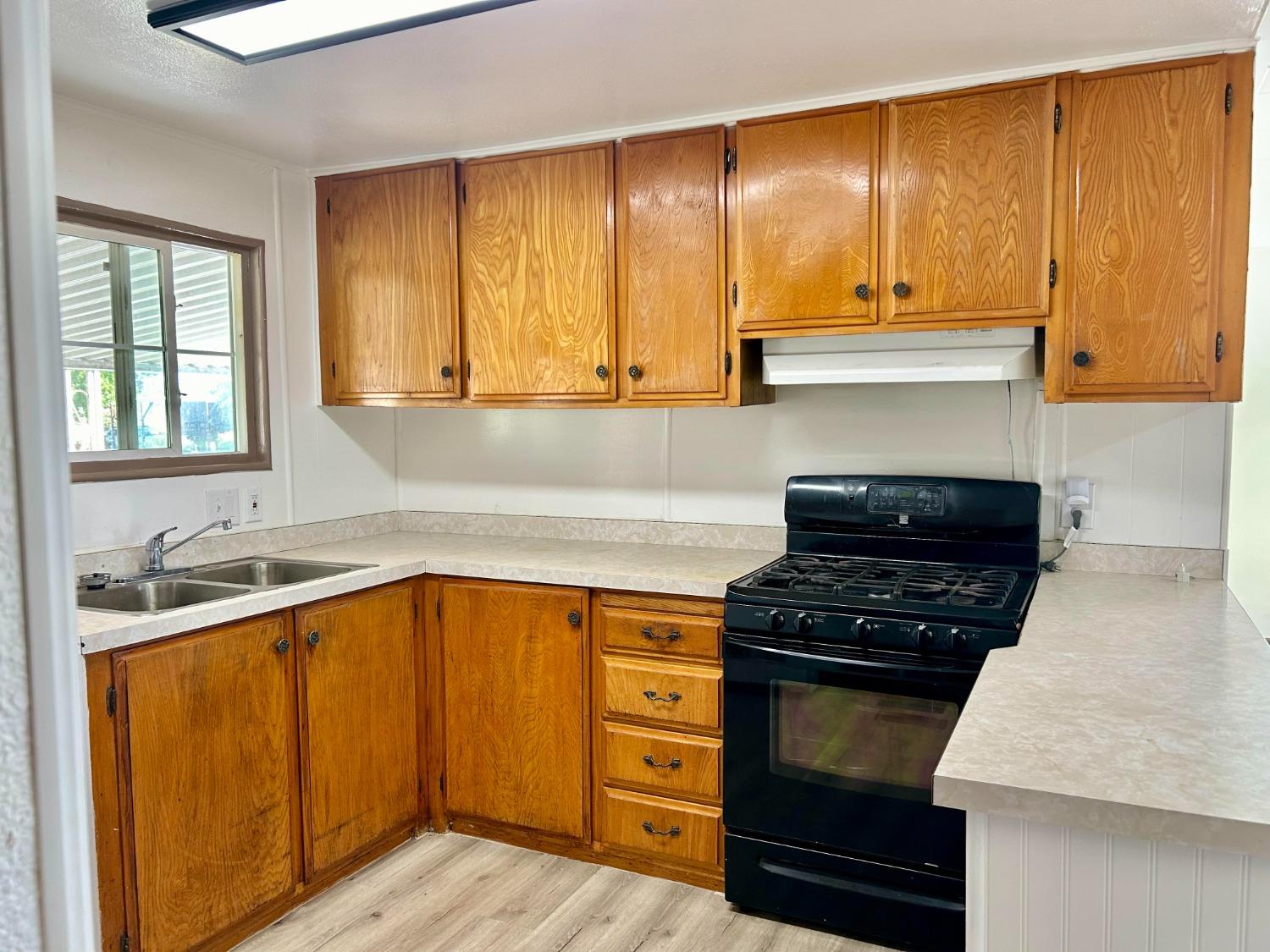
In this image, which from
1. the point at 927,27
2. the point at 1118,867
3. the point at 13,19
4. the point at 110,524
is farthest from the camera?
the point at 110,524

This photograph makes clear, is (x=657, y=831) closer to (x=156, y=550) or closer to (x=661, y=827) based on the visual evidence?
(x=661, y=827)

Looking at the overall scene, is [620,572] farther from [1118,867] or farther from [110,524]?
[1118,867]

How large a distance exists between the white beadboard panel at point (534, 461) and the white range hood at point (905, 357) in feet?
2.09

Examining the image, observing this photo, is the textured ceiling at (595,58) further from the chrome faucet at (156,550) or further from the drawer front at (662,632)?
the drawer front at (662,632)

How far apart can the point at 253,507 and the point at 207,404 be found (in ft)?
1.22

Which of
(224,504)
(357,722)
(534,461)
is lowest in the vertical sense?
(357,722)

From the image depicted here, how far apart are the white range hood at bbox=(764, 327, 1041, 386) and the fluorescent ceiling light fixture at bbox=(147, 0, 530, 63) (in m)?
1.36

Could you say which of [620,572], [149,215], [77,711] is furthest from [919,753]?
[149,215]

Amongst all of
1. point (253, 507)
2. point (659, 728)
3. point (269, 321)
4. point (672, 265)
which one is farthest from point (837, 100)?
point (253, 507)

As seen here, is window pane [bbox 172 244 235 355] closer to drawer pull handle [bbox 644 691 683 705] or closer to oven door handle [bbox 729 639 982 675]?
drawer pull handle [bbox 644 691 683 705]

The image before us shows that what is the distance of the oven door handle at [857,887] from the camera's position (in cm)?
234

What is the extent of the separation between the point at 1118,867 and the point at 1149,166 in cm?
183

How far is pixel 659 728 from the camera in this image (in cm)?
281

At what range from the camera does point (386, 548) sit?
334 cm
